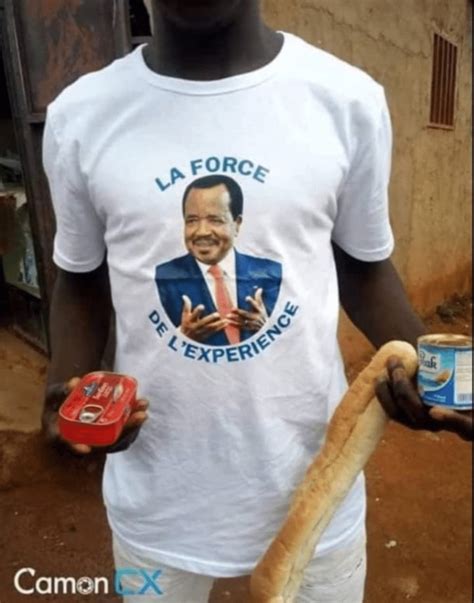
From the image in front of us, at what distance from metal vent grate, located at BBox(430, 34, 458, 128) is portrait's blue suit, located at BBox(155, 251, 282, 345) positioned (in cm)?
375

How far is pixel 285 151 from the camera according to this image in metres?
0.95

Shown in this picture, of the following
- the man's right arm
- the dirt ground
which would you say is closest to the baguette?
the man's right arm

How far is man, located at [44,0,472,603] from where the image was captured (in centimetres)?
95

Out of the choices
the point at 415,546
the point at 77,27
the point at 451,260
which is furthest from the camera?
the point at 451,260

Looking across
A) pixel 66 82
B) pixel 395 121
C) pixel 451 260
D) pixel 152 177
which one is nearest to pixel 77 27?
pixel 66 82

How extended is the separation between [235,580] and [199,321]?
148 cm

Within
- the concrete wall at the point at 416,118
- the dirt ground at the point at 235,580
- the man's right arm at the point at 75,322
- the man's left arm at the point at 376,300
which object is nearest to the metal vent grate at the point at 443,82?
the concrete wall at the point at 416,118

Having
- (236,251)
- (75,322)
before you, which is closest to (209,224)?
(236,251)

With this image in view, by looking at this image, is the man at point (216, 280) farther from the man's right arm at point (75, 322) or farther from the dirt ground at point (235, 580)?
the dirt ground at point (235, 580)

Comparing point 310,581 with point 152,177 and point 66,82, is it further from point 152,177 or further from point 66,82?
point 66,82

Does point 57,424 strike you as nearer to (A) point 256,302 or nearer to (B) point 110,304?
(B) point 110,304

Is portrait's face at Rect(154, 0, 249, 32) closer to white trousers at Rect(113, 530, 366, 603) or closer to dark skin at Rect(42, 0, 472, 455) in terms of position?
dark skin at Rect(42, 0, 472, 455)

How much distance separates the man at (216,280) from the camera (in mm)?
962

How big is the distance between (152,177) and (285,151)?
181 millimetres
